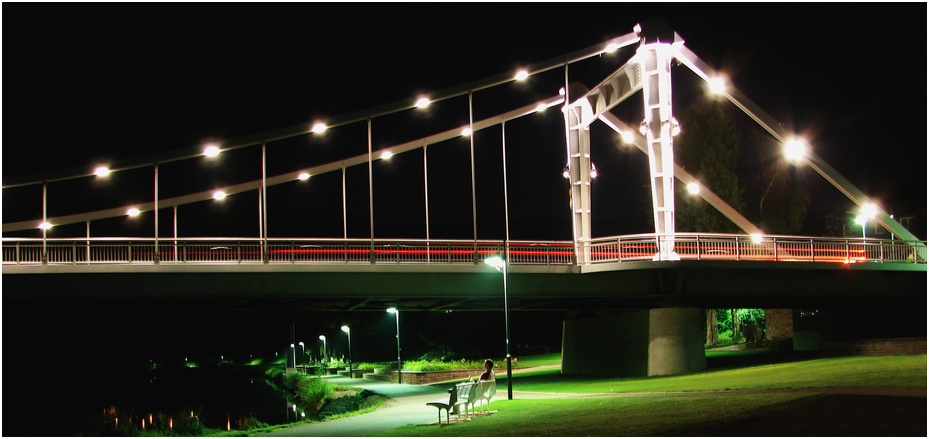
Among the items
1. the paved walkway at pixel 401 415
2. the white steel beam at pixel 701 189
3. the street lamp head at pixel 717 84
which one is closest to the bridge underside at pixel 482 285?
the paved walkway at pixel 401 415

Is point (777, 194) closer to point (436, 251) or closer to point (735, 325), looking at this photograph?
point (735, 325)

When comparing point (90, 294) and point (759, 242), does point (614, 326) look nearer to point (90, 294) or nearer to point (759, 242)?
point (759, 242)

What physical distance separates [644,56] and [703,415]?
22168mm

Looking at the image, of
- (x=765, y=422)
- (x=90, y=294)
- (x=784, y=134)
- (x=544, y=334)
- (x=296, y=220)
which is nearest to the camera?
(x=765, y=422)

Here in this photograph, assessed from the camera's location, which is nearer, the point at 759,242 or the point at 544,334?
the point at 759,242

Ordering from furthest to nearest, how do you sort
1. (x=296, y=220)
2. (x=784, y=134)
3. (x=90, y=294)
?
(x=296, y=220) → (x=784, y=134) → (x=90, y=294)

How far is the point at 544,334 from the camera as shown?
80000 millimetres

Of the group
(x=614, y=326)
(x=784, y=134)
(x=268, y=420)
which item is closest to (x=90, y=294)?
(x=268, y=420)

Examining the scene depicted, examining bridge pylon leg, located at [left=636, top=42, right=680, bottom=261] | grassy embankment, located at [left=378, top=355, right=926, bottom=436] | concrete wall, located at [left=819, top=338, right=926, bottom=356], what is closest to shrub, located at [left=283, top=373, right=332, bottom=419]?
grassy embankment, located at [left=378, top=355, right=926, bottom=436]

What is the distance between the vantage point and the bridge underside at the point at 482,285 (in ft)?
81.7

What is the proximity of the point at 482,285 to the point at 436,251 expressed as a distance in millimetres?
2077

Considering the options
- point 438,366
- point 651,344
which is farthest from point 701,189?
point 438,366

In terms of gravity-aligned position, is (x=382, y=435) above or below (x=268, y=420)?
above

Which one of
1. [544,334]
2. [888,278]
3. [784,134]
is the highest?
[784,134]
